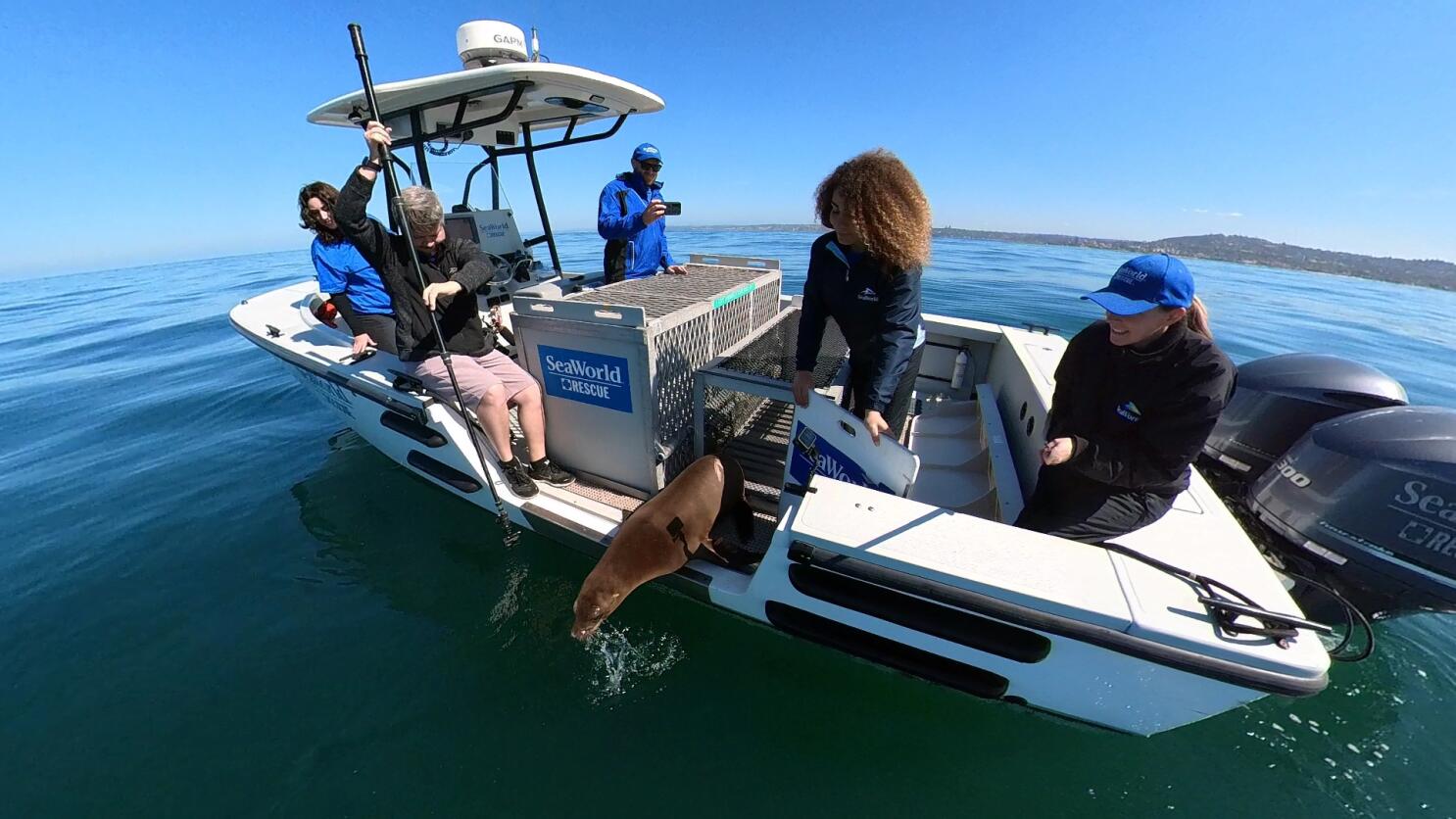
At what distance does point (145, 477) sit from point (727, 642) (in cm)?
647

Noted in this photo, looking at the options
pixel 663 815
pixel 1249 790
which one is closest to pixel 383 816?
pixel 663 815

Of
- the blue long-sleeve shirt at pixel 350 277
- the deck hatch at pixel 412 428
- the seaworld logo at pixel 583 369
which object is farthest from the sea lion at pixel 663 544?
the blue long-sleeve shirt at pixel 350 277

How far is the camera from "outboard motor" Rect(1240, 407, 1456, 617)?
2.14m

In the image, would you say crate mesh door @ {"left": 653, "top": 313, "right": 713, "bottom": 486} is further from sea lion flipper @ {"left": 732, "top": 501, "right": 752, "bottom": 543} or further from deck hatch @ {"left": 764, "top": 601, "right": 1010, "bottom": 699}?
deck hatch @ {"left": 764, "top": 601, "right": 1010, "bottom": 699}

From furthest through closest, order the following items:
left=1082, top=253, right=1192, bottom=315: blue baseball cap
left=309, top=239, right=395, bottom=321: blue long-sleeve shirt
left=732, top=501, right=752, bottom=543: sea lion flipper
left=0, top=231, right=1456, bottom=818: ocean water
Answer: left=309, top=239, right=395, bottom=321: blue long-sleeve shirt, left=732, top=501, right=752, bottom=543: sea lion flipper, left=0, top=231, right=1456, bottom=818: ocean water, left=1082, top=253, right=1192, bottom=315: blue baseball cap

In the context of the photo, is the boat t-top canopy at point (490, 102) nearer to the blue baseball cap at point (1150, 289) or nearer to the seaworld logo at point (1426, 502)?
the blue baseball cap at point (1150, 289)

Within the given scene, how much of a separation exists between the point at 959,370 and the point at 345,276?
5273 millimetres

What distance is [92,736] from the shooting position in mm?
2582

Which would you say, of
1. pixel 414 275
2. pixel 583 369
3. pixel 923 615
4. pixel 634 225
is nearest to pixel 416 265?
pixel 414 275

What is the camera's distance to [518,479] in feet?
11.3

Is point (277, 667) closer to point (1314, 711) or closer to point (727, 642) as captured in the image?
point (727, 642)

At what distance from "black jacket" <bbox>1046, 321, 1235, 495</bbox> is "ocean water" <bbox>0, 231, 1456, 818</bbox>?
1553 millimetres

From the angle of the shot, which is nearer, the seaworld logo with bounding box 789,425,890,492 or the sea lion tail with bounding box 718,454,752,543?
the seaworld logo with bounding box 789,425,890,492

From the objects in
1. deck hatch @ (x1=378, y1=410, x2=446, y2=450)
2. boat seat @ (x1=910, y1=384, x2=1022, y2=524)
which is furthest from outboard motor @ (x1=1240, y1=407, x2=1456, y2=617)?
deck hatch @ (x1=378, y1=410, x2=446, y2=450)
